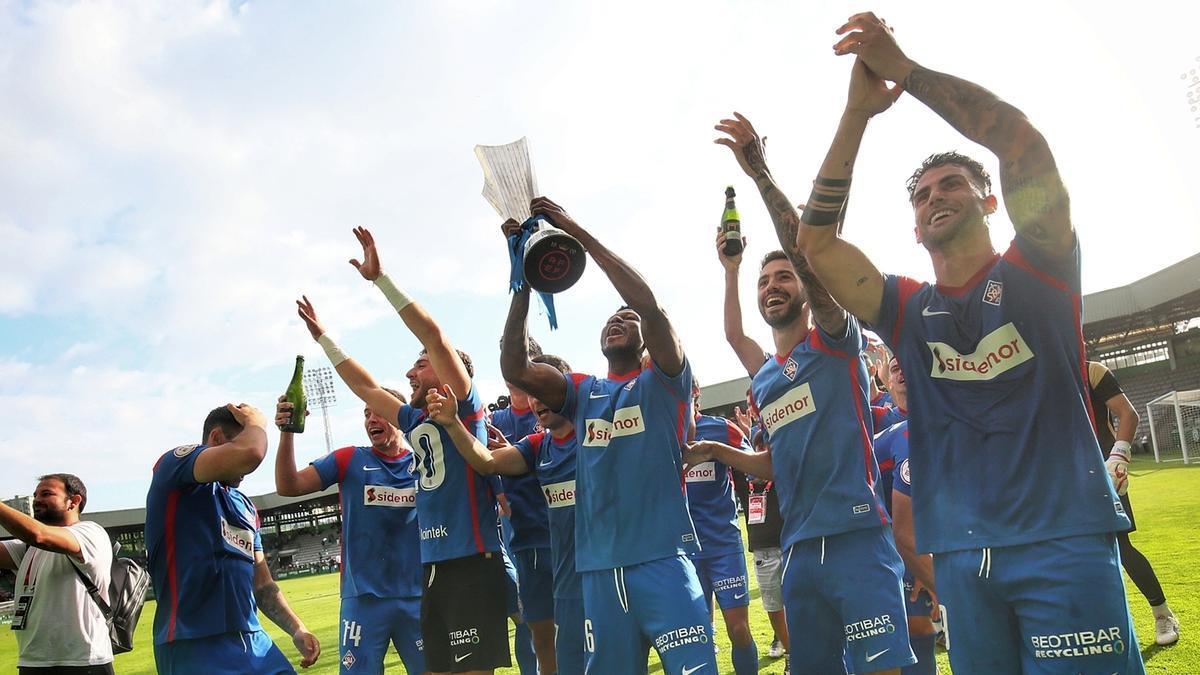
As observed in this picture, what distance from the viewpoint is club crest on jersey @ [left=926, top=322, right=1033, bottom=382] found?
2783 millimetres

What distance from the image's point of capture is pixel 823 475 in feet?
13.0

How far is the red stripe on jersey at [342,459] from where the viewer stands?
627 centimetres

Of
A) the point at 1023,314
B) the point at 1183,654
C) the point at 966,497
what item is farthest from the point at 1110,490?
the point at 1183,654

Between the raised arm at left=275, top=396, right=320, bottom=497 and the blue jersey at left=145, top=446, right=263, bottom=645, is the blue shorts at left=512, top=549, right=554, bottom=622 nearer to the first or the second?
the raised arm at left=275, top=396, right=320, bottom=497

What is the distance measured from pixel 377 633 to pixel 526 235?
3291mm

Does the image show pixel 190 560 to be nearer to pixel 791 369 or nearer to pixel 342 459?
pixel 342 459

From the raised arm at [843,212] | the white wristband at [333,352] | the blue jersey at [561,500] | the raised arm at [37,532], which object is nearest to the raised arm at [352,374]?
the white wristband at [333,352]

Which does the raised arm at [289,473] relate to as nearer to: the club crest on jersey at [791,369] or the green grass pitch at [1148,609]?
the green grass pitch at [1148,609]

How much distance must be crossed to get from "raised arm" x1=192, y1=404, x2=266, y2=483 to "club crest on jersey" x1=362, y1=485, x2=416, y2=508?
1.83 m

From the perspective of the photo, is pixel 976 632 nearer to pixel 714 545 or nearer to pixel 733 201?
pixel 733 201

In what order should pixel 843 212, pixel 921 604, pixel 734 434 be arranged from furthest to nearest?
pixel 734 434, pixel 921 604, pixel 843 212

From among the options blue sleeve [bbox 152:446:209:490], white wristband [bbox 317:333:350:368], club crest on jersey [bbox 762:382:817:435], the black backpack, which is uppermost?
white wristband [bbox 317:333:350:368]

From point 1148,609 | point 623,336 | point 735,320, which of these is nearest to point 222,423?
point 623,336

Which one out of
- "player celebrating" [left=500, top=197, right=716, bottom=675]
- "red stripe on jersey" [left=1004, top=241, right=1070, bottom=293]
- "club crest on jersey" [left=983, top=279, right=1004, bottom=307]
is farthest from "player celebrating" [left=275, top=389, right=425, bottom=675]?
"red stripe on jersey" [left=1004, top=241, right=1070, bottom=293]
